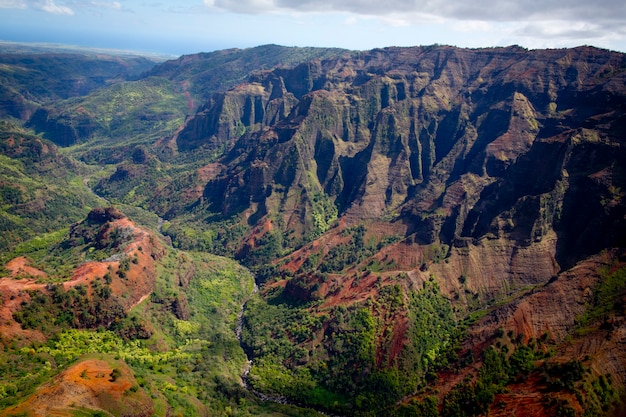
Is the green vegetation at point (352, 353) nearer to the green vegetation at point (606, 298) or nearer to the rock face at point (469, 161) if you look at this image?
the rock face at point (469, 161)

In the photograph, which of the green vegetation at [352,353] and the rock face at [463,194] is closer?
the green vegetation at [352,353]

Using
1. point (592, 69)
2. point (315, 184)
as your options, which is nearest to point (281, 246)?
point (315, 184)

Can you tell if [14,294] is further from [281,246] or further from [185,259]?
[281,246]

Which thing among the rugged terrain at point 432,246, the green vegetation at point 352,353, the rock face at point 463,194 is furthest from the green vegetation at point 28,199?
the green vegetation at point 352,353

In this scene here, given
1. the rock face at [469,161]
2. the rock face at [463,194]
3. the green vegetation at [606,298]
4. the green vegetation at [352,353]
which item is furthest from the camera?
the rock face at [469,161]

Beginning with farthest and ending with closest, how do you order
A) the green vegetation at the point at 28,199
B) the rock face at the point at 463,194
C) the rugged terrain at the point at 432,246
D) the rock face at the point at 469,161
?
the green vegetation at the point at 28,199, the rock face at the point at 469,161, the rock face at the point at 463,194, the rugged terrain at the point at 432,246

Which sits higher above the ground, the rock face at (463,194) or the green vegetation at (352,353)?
the rock face at (463,194)

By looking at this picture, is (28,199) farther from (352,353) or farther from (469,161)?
(469,161)

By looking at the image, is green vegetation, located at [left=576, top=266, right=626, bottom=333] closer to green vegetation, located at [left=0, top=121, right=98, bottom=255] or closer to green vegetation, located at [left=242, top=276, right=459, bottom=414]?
green vegetation, located at [left=242, top=276, right=459, bottom=414]

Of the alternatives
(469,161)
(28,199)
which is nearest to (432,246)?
(469,161)
